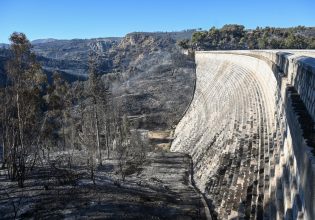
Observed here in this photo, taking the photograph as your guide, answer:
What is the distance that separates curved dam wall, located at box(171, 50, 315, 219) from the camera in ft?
24.7

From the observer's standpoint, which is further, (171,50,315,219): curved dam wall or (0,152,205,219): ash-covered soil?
(0,152,205,219): ash-covered soil

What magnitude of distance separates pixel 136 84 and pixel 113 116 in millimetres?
34642

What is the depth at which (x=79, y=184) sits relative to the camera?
21.8m

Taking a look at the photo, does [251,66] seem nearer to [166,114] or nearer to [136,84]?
[166,114]

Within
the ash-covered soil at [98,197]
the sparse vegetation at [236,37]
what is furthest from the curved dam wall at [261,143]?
the sparse vegetation at [236,37]

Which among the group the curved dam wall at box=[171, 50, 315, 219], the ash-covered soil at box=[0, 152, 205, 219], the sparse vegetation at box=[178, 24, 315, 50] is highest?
the sparse vegetation at box=[178, 24, 315, 50]

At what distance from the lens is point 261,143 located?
53.7 ft

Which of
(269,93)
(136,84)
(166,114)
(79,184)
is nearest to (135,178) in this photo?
(79,184)

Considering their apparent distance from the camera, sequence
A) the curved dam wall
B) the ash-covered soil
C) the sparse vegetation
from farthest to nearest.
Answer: the sparse vegetation, the ash-covered soil, the curved dam wall

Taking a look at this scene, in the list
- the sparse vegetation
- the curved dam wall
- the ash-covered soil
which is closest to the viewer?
the curved dam wall

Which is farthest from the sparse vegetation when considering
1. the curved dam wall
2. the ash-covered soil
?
the ash-covered soil

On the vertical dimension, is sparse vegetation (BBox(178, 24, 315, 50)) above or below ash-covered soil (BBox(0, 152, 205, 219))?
above

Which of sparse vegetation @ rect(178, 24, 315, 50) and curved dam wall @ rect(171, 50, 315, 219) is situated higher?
sparse vegetation @ rect(178, 24, 315, 50)

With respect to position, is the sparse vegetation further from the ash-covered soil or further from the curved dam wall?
the ash-covered soil
